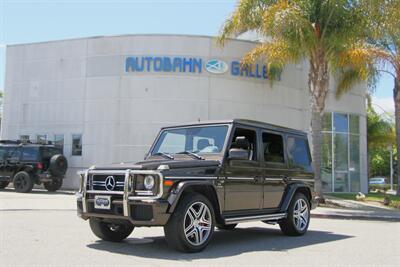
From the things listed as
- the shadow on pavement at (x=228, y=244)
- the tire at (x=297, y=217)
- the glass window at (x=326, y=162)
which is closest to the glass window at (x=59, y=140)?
the glass window at (x=326, y=162)

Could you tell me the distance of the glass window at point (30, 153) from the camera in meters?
22.5

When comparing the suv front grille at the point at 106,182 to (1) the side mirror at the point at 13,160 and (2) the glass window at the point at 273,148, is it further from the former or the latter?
(1) the side mirror at the point at 13,160

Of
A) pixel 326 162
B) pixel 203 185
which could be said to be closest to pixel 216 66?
pixel 326 162

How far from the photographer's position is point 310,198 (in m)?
10.7

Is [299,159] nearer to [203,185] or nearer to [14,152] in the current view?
[203,185]

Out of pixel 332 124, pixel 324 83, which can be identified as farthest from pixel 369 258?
pixel 332 124

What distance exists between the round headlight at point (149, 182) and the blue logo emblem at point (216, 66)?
58.3ft

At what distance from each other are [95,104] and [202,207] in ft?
59.1

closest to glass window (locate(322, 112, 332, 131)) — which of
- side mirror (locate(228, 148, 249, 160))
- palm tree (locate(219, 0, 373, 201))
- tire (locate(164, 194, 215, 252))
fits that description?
palm tree (locate(219, 0, 373, 201))

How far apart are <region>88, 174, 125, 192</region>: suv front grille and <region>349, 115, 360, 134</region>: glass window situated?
2251 cm

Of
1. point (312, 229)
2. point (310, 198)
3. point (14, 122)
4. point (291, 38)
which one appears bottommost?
point (312, 229)

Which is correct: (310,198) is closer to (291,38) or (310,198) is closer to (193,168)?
(193,168)

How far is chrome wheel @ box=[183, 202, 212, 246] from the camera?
24.8 feet

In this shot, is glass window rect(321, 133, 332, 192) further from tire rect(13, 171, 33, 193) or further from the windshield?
the windshield
